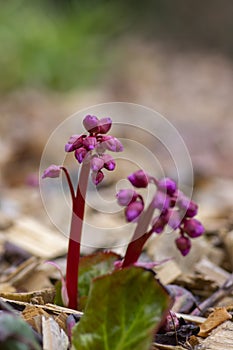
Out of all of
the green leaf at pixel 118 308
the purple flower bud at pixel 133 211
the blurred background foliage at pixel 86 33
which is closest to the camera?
the green leaf at pixel 118 308

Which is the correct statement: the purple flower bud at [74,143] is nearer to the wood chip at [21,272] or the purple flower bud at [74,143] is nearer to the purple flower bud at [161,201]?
the purple flower bud at [161,201]

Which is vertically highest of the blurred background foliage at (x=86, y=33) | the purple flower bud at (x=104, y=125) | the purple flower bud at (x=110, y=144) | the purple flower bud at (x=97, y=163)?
the blurred background foliage at (x=86, y=33)

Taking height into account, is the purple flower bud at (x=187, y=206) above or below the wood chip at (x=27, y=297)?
above

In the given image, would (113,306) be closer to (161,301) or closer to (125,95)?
(161,301)

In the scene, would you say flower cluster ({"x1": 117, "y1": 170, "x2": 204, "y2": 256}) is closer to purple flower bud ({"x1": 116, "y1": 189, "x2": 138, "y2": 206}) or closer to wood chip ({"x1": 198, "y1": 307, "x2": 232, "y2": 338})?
purple flower bud ({"x1": 116, "y1": 189, "x2": 138, "y2": 206})

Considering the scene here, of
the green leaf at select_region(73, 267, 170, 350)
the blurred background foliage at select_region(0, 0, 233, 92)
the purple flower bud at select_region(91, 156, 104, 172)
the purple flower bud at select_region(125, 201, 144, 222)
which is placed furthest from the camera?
the blurred background foliage at select_region(0, 0, 233, 92)

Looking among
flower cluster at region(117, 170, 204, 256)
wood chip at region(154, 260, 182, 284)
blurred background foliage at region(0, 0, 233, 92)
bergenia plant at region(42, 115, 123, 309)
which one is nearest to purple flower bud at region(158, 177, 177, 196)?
flower cluster at region(117, 170, 204, 256)

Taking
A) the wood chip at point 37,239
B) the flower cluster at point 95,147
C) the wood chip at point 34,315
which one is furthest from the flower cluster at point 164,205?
the wood chip at point 37,239

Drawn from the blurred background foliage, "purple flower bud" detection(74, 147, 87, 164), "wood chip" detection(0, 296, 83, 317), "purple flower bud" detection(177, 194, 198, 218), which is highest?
the blurred background foliage

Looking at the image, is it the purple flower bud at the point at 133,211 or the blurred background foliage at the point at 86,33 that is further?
the blurred background foliage at the point at 86,33
